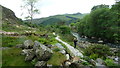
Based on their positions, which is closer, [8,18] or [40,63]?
[40,63]

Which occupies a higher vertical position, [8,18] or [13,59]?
[8,18]

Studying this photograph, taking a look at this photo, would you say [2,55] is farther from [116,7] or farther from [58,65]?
[116,7]

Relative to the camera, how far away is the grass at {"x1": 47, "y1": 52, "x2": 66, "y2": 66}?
917cm

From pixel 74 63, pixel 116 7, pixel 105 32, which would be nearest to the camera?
pixel 74 63

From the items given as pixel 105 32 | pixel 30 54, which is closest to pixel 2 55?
pixel 30 54

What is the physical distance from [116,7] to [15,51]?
21337 millimetres

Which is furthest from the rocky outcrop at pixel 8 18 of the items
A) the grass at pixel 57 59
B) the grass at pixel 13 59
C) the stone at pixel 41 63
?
the stone at pixel 41 63

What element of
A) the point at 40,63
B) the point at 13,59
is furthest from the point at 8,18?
the point at 40,63

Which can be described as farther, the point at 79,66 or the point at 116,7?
the point at 116,7

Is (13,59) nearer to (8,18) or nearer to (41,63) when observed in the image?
(41,63)

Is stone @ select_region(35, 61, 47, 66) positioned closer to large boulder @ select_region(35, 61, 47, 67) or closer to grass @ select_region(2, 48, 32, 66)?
large boulder @ select_region(35, 61, 47, 67)

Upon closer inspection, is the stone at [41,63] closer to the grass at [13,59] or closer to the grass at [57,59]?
the grass at [57,59]

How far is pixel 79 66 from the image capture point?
31.1 feet

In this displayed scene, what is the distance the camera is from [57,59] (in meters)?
9.77
